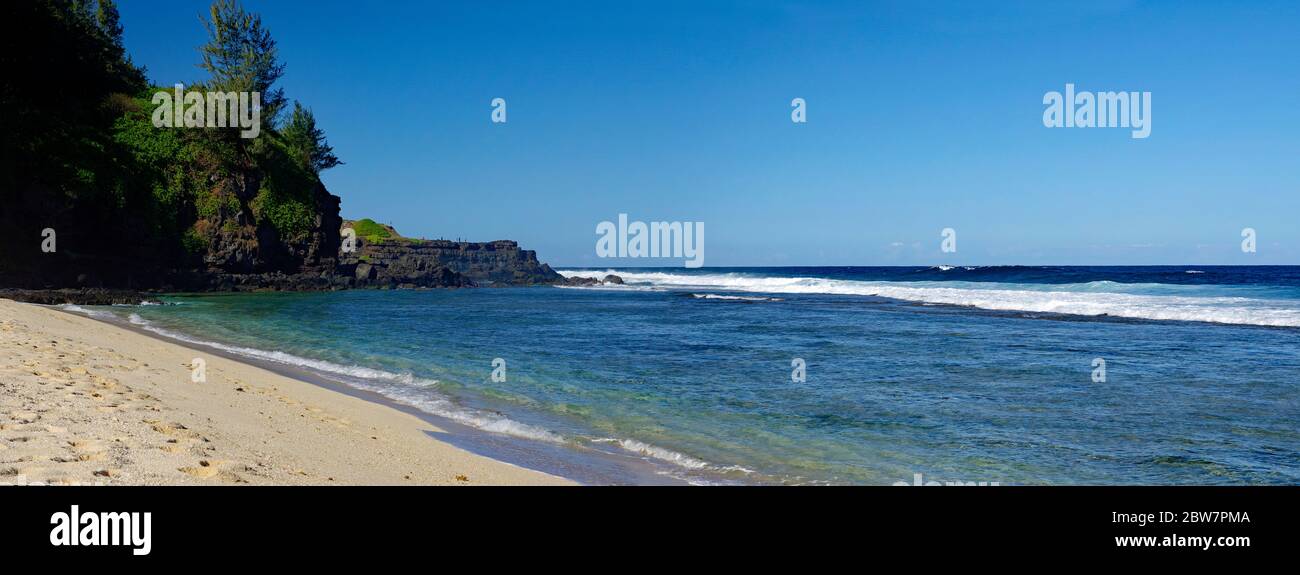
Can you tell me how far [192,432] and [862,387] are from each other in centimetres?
1071

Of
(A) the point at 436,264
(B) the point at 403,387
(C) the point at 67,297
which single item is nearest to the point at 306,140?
(A) the point at 436,264

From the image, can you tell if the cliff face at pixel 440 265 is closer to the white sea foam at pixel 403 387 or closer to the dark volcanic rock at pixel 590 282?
the dark volcanic rock at pixel 590 282

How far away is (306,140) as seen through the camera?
6988cm

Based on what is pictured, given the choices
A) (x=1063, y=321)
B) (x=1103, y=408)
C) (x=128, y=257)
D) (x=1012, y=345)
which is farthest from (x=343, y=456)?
(x=128, y=257)

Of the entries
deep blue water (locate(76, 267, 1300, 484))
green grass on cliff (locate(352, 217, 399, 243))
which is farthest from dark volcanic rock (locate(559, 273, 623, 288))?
deep blue water (locate(76, 267, 1300, 484))

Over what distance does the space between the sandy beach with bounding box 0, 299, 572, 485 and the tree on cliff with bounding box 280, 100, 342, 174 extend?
2420 inches

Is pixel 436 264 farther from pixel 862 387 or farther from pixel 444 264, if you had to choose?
pixel 862 387

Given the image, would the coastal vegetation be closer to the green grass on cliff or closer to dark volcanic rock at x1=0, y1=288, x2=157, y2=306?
dark volcanic rock at x1=0, y1=288, x2=157, y2=306

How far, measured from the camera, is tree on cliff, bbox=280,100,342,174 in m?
67.9

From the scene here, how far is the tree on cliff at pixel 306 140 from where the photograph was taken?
6794 cm

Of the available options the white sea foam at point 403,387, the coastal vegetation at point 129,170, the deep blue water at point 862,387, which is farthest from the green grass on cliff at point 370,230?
the white sea foam at point 403,387

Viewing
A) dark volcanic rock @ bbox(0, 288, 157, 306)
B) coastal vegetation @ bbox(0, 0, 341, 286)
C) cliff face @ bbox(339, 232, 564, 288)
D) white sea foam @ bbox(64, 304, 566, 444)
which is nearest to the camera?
white sea foam @ bbox(64, 304, 566, 444)

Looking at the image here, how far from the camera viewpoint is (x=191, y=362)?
1301cm

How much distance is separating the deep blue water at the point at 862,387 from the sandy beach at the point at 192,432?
1817 millimetres
